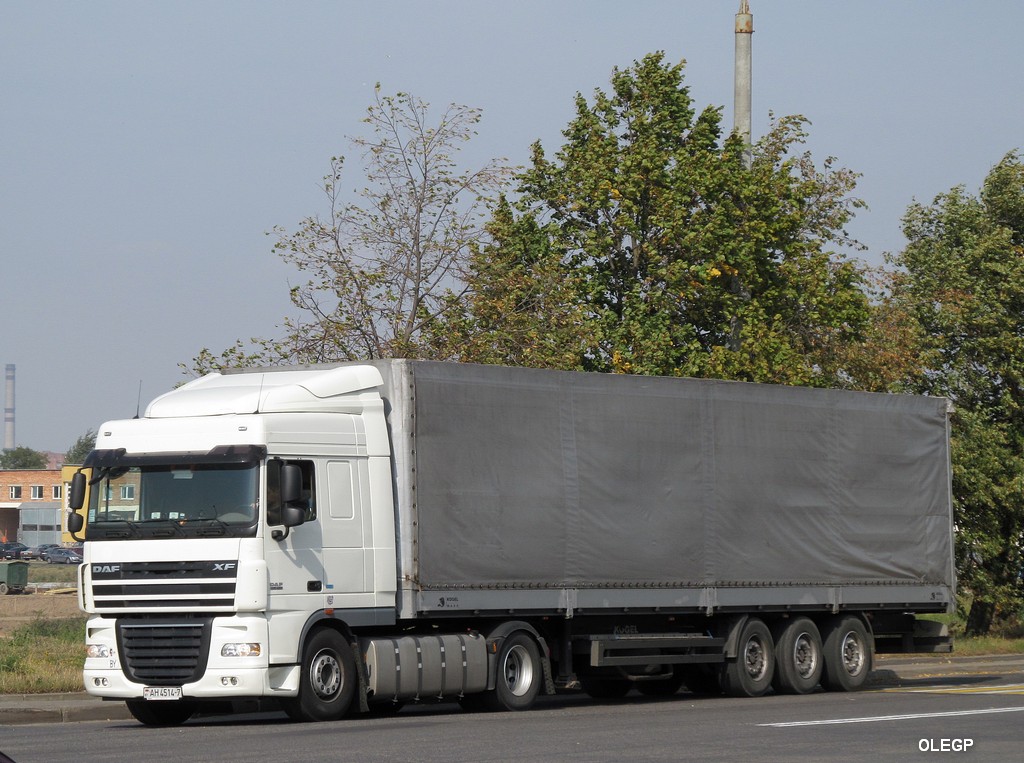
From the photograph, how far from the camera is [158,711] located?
16672mm

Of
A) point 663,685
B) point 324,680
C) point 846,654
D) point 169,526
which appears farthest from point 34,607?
point 169,526

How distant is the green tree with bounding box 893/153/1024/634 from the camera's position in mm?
35125

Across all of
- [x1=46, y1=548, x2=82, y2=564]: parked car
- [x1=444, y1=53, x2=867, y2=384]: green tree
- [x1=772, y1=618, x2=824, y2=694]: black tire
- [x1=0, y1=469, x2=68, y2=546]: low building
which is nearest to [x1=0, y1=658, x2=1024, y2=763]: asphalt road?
[x1=772, y1=618, x2=824, y2=694]: black tire

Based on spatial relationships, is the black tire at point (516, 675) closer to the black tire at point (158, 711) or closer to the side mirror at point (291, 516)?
the side mirror at point (291, 516)

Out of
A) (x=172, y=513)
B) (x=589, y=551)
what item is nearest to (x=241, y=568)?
(x=172, y=513)

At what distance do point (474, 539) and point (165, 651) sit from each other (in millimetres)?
3500

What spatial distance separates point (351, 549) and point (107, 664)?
2.68 meters

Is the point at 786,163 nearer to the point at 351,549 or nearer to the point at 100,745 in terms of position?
the point at 351,549

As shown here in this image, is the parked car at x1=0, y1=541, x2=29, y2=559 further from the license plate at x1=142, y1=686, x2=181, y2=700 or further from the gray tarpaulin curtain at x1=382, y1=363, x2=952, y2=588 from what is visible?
the license plate at x1=142, y1=686, x2=181, y2=700

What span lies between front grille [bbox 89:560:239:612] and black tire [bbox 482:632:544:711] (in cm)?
347

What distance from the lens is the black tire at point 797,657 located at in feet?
68.0

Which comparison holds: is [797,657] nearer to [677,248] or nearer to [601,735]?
[601,735]

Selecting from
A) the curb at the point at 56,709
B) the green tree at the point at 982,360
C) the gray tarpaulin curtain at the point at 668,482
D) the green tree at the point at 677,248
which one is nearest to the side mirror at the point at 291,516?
the gray tarpaulin curtain at the point at 668,482

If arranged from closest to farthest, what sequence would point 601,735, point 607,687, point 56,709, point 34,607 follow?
1. point 601,735
2. point 56,709
3. point 607,687
4. point 34,607
